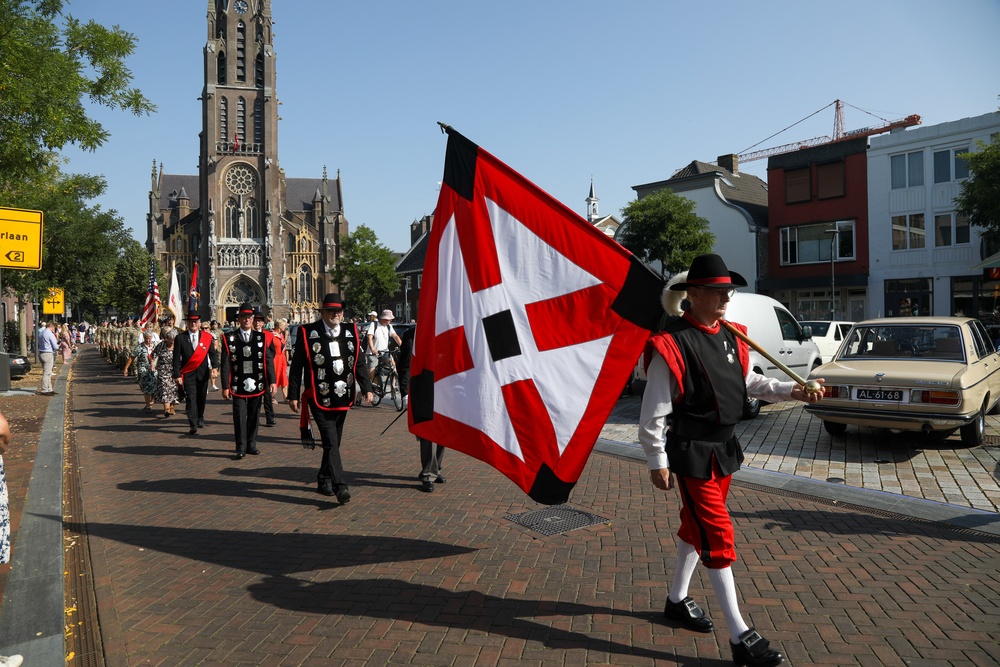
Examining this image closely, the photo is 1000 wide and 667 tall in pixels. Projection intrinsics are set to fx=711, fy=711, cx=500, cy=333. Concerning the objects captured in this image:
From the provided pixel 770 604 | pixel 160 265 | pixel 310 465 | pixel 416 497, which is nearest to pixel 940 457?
pixel 770 604

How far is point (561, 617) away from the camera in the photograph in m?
4.02

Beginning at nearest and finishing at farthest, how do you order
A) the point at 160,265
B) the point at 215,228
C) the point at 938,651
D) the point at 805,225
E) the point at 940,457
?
the point at 938,651
the point at 940,457
the point at 805,225
the point at 215,228
the point at 160,265

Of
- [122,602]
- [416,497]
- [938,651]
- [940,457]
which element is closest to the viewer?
[938,651]

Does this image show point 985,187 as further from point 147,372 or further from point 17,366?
point 17,366

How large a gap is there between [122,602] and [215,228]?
248ft

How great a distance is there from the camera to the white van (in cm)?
1182

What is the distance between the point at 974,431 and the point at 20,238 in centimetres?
1497

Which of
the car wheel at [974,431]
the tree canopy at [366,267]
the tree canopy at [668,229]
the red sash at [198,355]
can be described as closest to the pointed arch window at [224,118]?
the tree canopy at [366,267]

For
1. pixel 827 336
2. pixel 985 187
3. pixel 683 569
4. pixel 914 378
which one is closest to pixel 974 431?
pixel 914 378

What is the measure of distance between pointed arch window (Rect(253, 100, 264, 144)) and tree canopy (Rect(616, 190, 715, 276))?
51763mm

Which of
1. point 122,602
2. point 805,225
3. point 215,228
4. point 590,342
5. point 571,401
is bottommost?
point 122,602

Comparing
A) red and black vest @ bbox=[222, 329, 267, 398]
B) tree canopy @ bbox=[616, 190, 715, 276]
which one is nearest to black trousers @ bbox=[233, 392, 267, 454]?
red and black vest @ bbox=[222, 329, 267, 398]

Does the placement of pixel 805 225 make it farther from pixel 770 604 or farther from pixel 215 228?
pixel 215 228

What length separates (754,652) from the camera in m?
3.34
